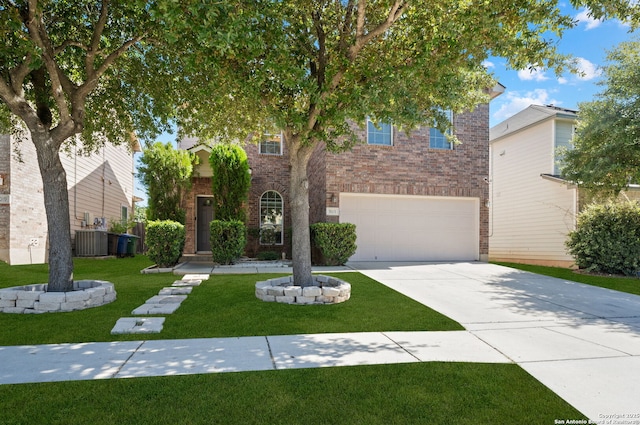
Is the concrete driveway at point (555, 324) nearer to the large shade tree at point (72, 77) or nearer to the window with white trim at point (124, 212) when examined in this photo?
the large shade tree at point (72, 77)

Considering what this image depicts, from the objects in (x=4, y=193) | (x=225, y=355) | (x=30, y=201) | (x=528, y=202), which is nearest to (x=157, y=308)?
(x=225, y=355)

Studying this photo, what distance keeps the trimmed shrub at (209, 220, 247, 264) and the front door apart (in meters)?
4.83

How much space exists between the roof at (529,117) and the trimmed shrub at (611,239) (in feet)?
15.7

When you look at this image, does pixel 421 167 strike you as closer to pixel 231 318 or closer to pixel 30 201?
pixel 231 318

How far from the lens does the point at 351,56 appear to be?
641 centimetres

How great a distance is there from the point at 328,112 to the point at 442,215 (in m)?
8.11

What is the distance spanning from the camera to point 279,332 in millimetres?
4859

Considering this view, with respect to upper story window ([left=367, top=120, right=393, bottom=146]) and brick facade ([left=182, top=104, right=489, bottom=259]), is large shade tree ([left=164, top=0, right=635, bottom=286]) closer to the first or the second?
brick facade ([left=182, top=104, right=489, bottom=259])

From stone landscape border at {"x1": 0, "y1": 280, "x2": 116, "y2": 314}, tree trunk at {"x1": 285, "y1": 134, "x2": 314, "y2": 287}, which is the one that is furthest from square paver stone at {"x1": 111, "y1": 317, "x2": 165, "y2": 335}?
tree trunk at {"x1": 285, "y1": 134, "x2": 314, "y2": 287}

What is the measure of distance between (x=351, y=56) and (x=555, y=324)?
5084 mm

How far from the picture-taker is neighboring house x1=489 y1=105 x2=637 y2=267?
45.1 ft

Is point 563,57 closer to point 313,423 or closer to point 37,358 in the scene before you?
point 313,423

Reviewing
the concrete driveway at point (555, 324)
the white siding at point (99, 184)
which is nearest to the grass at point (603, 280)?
the concrete driveway at point (555, 324)

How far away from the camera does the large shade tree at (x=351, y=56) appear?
5492 millimetres
